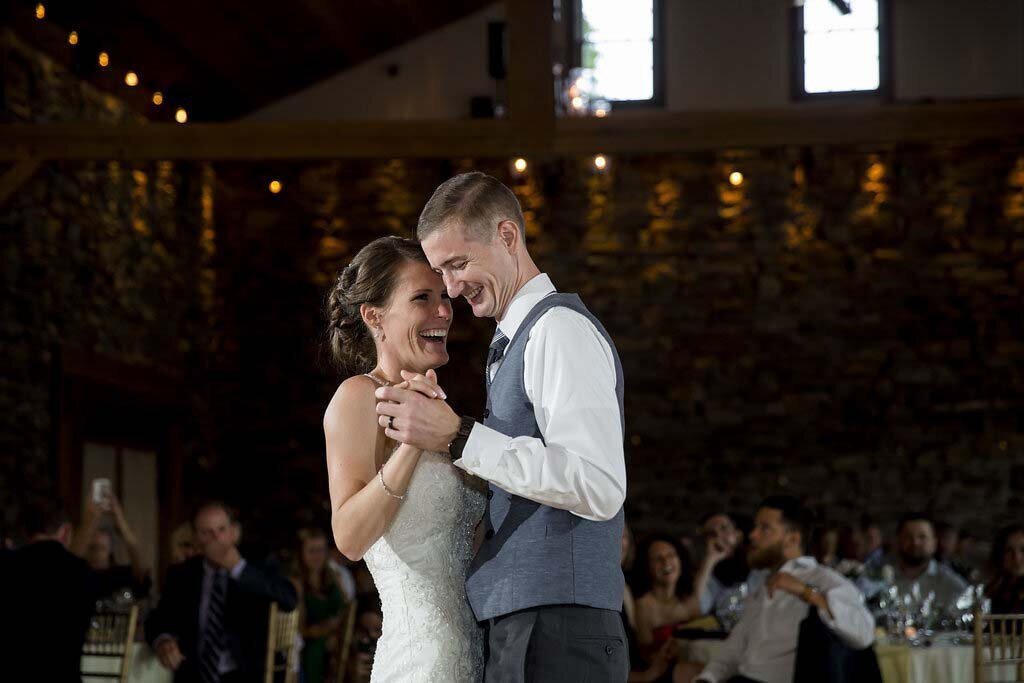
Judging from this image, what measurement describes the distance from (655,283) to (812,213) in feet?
4.71

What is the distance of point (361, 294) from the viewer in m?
2.40

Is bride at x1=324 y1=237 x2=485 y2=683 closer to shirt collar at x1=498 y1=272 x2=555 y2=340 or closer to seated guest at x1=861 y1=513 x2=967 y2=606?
shirt collar at x1=498 y1=272 x2=555 y2=340

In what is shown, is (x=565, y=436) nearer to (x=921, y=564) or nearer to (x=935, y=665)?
(x=935, y=665)

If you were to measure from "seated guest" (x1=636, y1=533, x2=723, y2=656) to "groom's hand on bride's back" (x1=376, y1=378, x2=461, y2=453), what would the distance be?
4.88m

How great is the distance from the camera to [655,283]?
11.6 meters

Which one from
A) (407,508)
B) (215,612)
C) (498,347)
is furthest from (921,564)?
(498,347)

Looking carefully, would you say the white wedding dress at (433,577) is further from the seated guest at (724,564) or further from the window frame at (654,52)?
the window frame at (654,52)

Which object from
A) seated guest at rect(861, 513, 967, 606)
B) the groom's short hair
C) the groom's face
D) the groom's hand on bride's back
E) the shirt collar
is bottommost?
seated guest at rect(861, 513, 967, 606)

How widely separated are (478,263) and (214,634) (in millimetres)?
4066

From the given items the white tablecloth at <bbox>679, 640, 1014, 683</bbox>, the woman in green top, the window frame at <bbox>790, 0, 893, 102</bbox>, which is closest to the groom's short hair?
the white tablecloth at <bbox>679, 640, 1014, 683</bbox>

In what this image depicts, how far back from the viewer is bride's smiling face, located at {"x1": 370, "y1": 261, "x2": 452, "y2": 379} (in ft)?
7.75

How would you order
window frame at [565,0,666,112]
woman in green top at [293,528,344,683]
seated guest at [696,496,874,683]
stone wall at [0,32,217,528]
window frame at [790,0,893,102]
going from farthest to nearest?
window frame at [565,0,666,112], window frame at [790,0,893,102], stone wall at [0,32,217,528], woman in green top at [293,528,344,683], seated guest at [696,496,874,683]

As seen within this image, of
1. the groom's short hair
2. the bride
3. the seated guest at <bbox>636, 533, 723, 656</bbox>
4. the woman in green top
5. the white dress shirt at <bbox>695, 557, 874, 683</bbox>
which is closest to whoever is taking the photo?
the groom's short hair

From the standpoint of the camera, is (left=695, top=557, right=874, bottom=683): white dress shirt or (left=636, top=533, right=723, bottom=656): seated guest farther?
(left=636, top=533, right=723, bottom=656): seated guest
